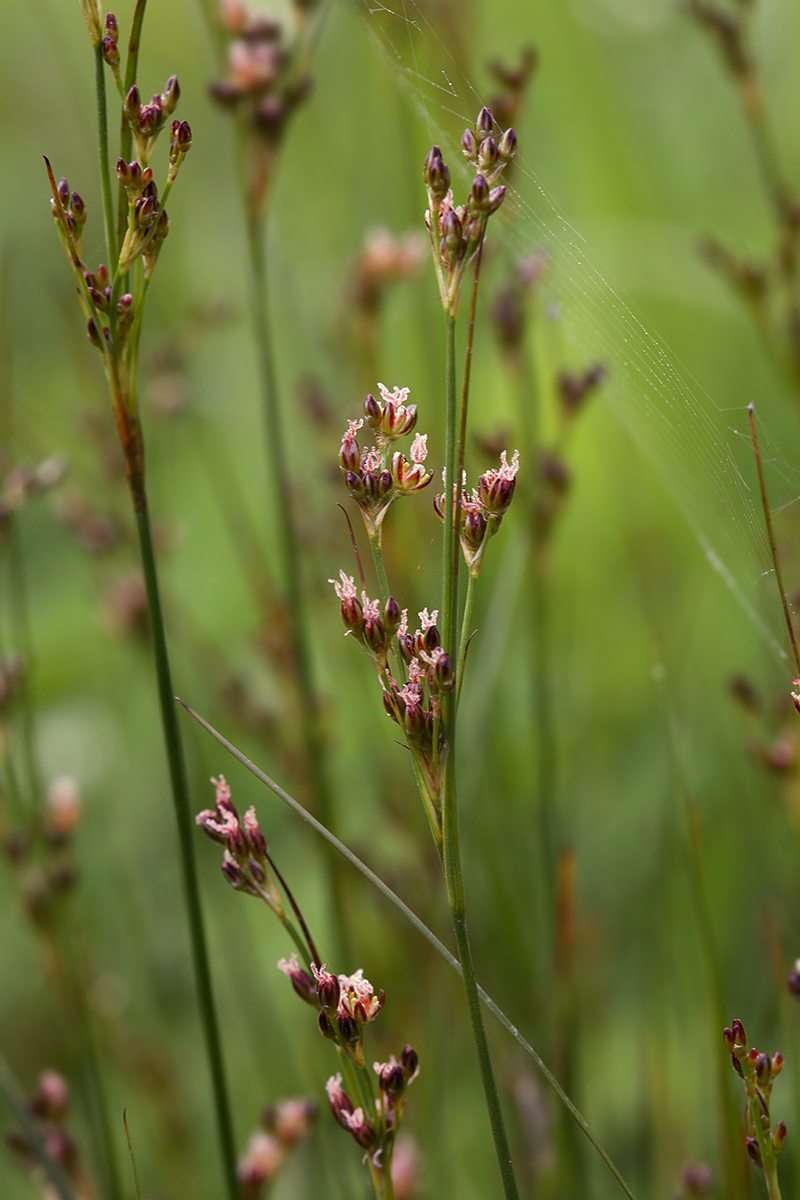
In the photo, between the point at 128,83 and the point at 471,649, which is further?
the point at 471,649

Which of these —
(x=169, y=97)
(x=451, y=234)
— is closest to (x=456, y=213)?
(x=451, y=234)

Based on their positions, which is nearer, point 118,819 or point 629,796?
point 629,796

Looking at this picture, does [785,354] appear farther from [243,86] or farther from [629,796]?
[629,796]

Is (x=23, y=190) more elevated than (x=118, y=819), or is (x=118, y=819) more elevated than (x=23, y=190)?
(x=23, y=190)

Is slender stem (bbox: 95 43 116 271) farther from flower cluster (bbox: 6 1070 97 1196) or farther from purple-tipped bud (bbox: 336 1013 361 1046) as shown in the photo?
flower cluster (bbox: 6 1070 97 1196)

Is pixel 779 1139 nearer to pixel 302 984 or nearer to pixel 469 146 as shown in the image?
pixel 302 984

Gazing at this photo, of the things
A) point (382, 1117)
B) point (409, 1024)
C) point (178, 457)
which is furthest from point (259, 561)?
point (382, 1117)
